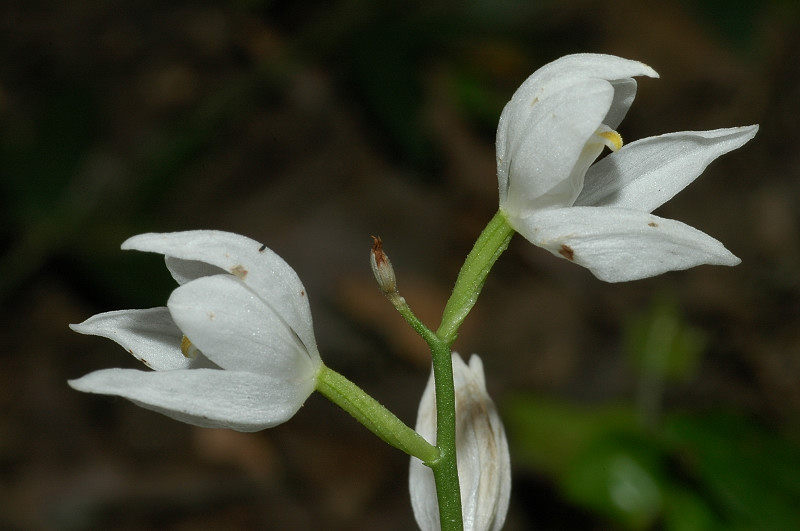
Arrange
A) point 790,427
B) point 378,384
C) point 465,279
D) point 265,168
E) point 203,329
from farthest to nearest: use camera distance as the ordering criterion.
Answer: point 265,168 → point 378,384 → point 790,427 → point 465,279 → point 203,329

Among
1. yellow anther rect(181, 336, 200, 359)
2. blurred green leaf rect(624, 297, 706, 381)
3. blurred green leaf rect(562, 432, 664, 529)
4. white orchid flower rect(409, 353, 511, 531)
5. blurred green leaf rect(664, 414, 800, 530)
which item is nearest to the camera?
yellow anther rect(181, 336, 200, 359)

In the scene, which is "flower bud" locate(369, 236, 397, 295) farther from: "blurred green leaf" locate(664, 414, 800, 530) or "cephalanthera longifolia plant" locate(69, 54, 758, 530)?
"blurred green leaf" locate(664, 414, 800, 530)

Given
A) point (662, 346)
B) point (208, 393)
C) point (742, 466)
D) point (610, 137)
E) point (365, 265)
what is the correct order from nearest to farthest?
point (208, 393) → point (610, 137) → point (742, 466) → point (662, 346) → point (365, 265)

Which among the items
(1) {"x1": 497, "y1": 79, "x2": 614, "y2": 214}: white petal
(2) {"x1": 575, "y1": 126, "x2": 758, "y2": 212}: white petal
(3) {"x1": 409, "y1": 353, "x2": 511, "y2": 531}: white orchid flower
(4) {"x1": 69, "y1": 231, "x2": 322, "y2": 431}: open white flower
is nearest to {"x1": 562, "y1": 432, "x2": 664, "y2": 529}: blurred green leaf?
(3) {"x1": 409, "y1": 353, "x2": 511, "y2": 531}: white orchid flower

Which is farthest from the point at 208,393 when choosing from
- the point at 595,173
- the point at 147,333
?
the point at 595,173

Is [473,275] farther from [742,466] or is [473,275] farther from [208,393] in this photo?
[742,466]

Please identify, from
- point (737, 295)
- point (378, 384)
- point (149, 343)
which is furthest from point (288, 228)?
point (149, 343)

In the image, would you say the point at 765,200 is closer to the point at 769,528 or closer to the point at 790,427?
the point at 790,427

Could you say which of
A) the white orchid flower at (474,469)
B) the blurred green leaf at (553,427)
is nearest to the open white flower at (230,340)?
the white orchid flower at (474,469)
